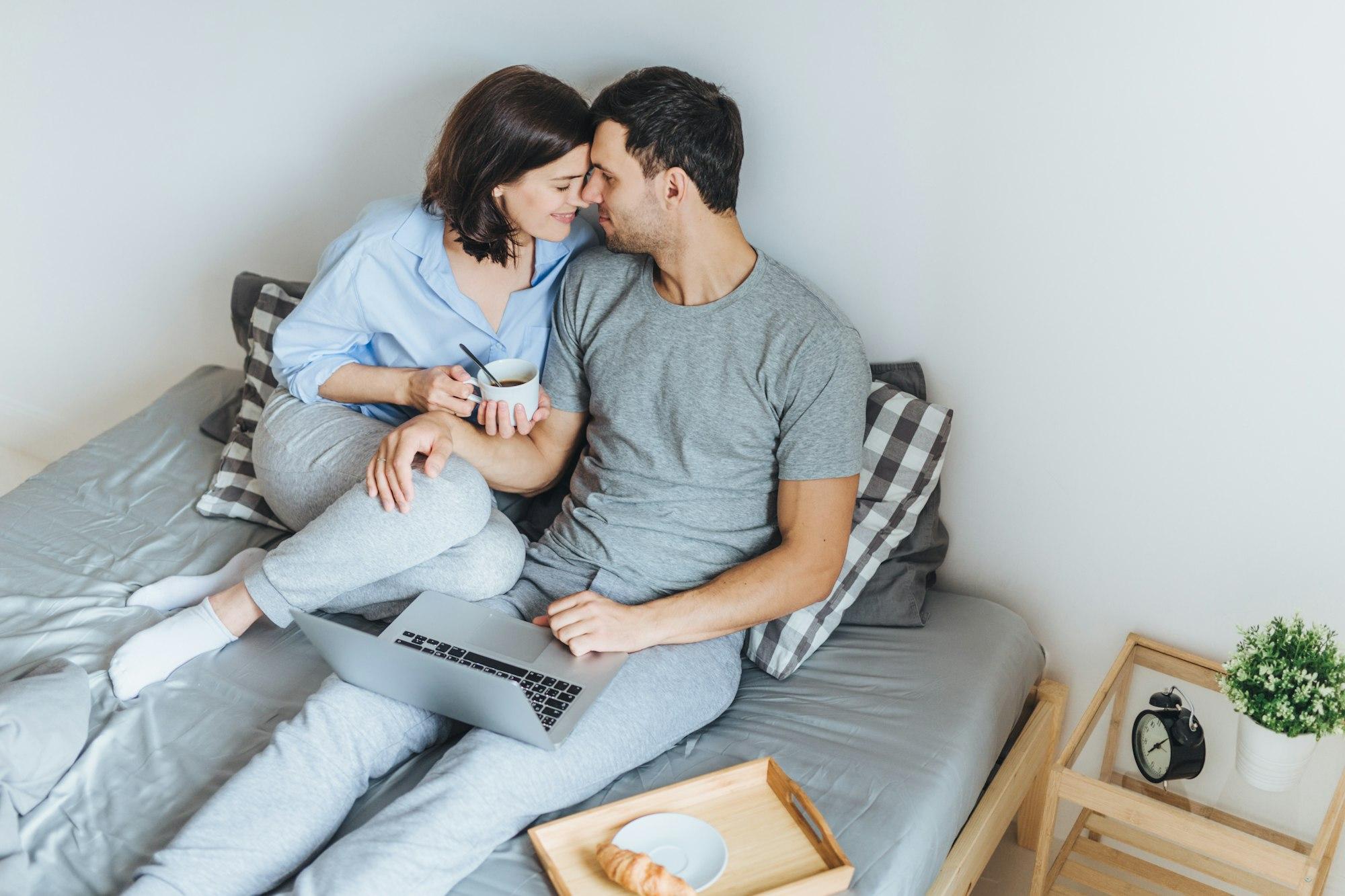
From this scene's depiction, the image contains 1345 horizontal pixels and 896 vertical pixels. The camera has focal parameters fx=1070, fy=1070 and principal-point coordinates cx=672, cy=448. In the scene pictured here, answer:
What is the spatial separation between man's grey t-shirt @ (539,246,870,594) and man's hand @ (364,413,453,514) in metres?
0.26

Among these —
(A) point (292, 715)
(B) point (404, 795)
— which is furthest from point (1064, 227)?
(A) point (292, 715)

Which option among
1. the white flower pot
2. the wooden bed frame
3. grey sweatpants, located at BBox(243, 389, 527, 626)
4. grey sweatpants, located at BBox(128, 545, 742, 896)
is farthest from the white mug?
the white flower pot

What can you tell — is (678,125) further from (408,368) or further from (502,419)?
(408,368)

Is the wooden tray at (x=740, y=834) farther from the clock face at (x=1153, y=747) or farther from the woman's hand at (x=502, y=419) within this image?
the woman's hand at (x=502, y=419)

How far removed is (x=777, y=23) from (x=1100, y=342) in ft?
2.31

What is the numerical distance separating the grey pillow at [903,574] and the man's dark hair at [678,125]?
42cm

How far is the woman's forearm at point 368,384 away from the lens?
1840mm

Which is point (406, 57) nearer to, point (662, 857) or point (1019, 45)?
point (1019, 45)

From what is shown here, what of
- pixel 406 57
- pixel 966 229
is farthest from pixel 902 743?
pixel 406 57

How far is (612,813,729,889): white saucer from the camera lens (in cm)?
127

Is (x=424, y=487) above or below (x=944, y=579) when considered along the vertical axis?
above

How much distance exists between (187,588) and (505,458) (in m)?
0.59

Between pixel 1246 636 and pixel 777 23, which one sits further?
pixel 777 23

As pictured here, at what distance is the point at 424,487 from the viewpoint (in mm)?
1609
